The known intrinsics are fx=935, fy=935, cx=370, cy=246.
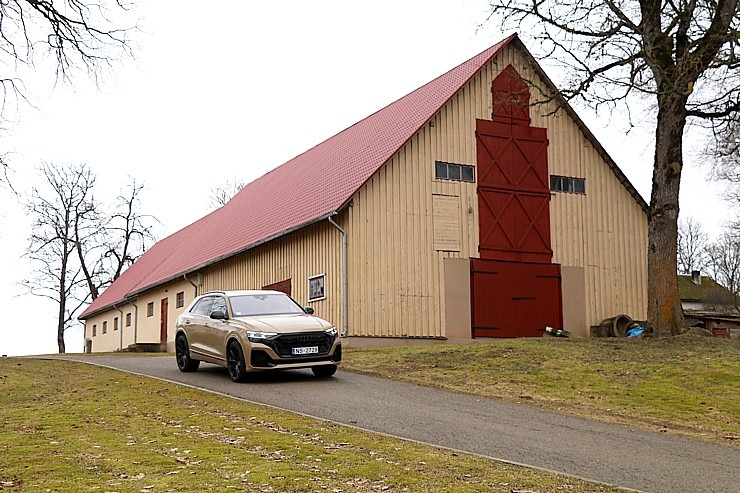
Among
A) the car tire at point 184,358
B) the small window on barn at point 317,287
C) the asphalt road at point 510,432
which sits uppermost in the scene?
the small window on barn at point 317,287

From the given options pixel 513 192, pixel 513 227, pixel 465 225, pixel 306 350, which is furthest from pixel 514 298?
pixel 306 350

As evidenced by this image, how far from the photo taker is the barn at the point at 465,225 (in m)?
26.6

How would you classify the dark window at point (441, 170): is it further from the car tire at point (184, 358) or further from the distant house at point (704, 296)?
the distant house at point (704, 296)

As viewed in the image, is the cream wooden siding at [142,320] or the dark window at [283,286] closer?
the dark window at [283,286]

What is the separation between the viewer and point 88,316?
2218 inches

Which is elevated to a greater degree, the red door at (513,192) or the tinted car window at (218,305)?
the red door at (513,192)

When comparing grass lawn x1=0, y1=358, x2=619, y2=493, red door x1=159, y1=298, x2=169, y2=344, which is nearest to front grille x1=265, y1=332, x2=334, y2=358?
grass lawn x1=0, y1=358, x2=619, y2=493

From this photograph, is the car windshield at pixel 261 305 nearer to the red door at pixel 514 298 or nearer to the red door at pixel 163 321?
the red door at pixel 514 298

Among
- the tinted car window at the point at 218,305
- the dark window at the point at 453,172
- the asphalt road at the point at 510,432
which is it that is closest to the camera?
the asphalt road at the point at 510,432

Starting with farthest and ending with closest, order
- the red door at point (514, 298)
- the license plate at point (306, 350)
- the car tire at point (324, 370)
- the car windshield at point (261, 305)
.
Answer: the red door at point (514, 298)
the car windshield at point (261, 305)
the car tire at point (324, 370)
the license plate at point (306, 350)

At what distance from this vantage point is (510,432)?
12859mm

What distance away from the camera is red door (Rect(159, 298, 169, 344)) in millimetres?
40250

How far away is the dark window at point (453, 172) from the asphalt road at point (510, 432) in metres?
10.7

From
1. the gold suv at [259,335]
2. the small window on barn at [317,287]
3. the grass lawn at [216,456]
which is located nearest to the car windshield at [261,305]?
the gold suv at [259,335]
